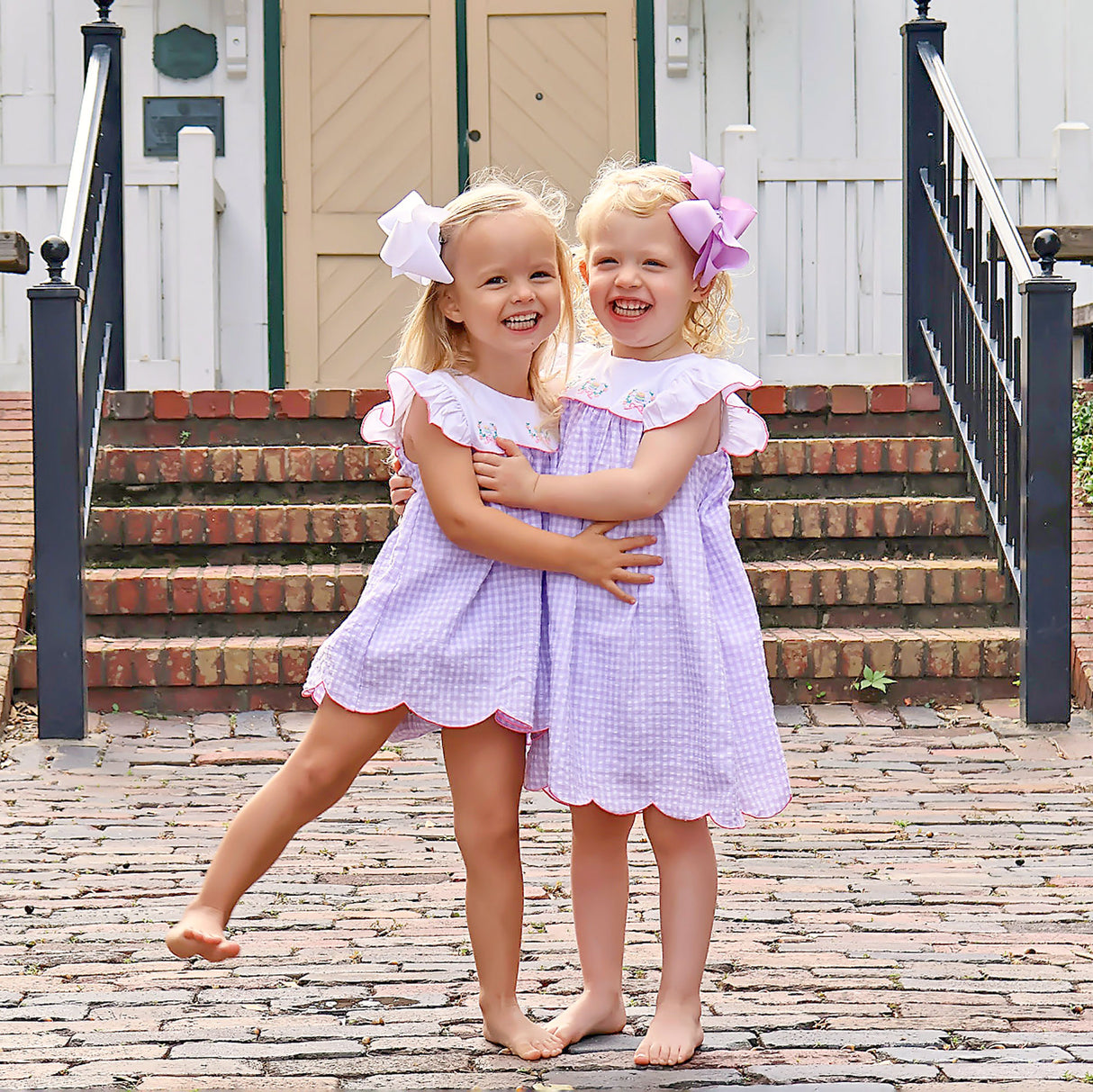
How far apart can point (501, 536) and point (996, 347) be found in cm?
383

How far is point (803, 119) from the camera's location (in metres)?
8.52

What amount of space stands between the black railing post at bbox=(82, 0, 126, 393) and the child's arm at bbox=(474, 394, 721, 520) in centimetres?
433

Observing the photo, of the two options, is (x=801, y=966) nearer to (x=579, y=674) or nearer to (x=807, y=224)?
(x=579, y=674)

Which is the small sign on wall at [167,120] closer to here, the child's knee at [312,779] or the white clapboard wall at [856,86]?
the white clapboard wall at [856,86]

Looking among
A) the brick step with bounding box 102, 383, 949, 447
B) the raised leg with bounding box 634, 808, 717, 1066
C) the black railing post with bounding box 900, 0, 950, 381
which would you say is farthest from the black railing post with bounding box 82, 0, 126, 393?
the raised leg with bounding box 634, 808, 717, 1066

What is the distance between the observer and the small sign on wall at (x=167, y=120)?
8.28 metres

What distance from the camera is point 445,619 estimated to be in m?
2.44

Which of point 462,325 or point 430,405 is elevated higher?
point 462,325

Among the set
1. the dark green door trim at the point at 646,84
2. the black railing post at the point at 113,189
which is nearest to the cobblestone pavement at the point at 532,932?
the black railing post at the point at 113,189

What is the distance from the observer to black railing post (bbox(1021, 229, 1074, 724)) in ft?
16.7

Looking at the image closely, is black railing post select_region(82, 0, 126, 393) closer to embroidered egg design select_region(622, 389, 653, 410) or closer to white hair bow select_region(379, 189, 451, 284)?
white hair bow select_region(379, 189, 451, 284)

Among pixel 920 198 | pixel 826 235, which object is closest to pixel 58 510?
pixel 920 198

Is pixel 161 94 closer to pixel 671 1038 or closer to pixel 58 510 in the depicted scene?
pixel 58 510

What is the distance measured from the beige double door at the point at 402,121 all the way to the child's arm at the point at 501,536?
237 inches
